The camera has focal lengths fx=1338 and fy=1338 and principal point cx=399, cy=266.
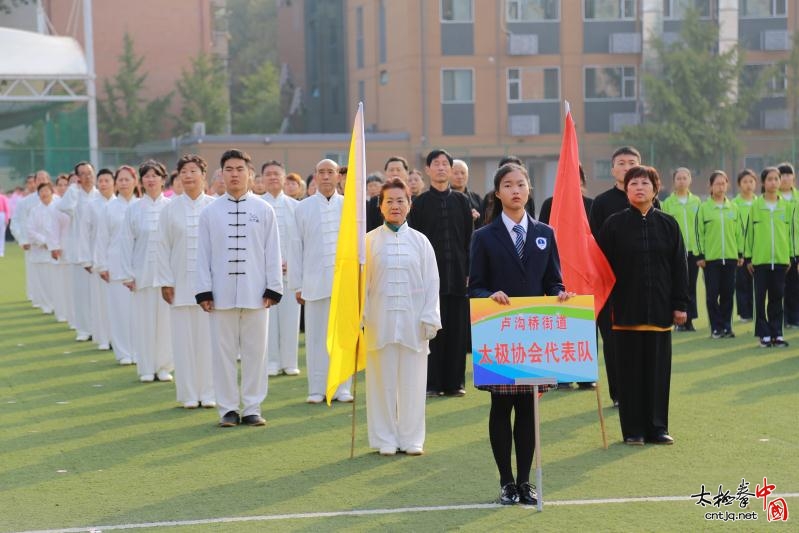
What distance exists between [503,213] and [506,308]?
2.16ft

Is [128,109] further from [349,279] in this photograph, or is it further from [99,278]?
[349,279]

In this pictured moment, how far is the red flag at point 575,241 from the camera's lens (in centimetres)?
910

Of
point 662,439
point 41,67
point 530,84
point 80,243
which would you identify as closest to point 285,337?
point 80,243

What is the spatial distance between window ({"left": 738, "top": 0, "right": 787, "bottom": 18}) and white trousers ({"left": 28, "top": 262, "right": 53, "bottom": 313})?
3152cm

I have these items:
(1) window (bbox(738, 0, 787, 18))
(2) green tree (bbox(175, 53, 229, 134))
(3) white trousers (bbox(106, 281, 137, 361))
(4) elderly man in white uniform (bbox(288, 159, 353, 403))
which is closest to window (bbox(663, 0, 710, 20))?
(1) window (bbox(738, 0, 787, 18))

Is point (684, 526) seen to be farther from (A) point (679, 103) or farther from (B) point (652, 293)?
(A) point (679, 103)

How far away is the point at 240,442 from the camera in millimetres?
9961

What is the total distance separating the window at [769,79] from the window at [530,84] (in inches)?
259

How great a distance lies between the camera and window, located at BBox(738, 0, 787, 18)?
47250 millimetres

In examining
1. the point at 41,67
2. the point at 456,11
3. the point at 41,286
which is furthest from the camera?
the point at 456,11

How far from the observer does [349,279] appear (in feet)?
30.6

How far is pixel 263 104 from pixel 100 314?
41785mm

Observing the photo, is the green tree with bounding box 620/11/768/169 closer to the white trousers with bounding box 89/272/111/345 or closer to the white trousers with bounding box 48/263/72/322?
the white trousers with bounding box 48/263/72/322

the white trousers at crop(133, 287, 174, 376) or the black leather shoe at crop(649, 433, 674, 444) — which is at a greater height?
the white trousers at crop(133, 287, 174, 376)
